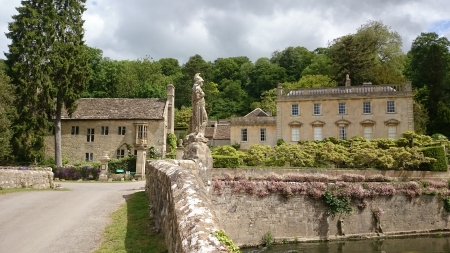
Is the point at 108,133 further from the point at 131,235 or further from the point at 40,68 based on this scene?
the point at 131,235

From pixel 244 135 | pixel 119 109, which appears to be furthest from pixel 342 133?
pixel 119 109

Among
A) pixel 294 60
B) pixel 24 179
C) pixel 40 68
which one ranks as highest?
pixel 294 60

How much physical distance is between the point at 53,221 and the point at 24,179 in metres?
9.62

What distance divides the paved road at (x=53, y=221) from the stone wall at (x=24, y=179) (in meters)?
2.98

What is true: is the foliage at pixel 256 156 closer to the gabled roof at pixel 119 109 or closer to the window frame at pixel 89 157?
the gabled roof at pixel 119 109

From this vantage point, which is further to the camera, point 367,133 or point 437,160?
point 367,133

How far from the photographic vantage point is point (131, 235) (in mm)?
8758

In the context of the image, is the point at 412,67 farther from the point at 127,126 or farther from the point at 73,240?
the point at 73,240

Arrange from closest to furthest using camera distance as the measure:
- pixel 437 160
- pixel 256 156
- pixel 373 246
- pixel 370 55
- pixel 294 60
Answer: pixel 373 246, pixel 437 160, pixel 256 156, pixel 370 55, pixel 294 60

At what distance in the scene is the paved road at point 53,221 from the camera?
8.14 metres

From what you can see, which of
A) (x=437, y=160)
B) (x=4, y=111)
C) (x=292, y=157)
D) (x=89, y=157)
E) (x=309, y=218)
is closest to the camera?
→ (x=309, y=218)

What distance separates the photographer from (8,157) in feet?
111

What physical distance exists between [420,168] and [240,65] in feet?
236

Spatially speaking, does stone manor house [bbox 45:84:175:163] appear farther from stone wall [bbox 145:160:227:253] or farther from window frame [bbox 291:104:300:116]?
stone wall [bbox 145:160:227:253]
